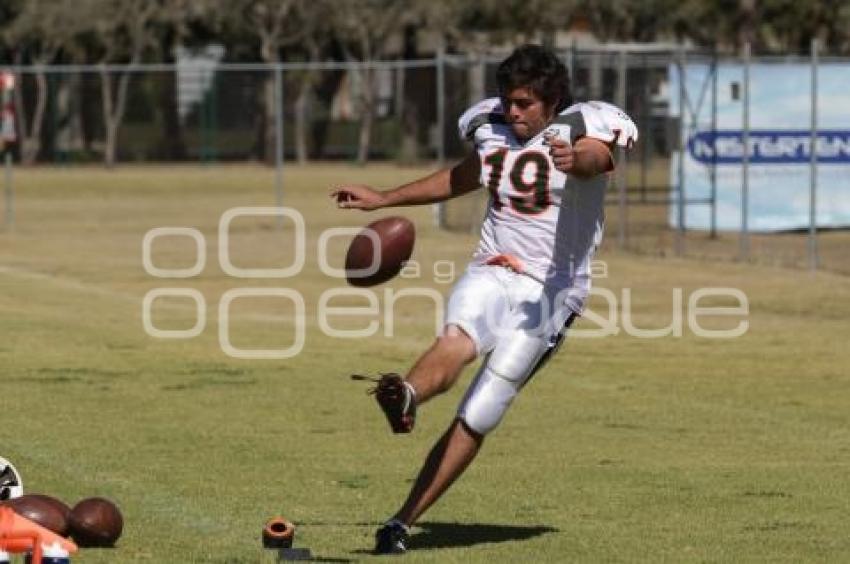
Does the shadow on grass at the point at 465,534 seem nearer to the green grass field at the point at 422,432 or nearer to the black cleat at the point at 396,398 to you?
the green grass field at the point at 422,432

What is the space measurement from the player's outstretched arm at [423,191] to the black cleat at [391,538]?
50.4 inches

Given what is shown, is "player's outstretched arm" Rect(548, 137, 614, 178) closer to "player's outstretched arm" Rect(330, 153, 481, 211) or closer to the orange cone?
"player's outstretched arm" Rect(330, 153, 481, 211)

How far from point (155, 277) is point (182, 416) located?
10.9m

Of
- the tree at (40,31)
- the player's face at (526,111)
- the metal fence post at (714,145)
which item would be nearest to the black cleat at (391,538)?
the player's face at (526,111)

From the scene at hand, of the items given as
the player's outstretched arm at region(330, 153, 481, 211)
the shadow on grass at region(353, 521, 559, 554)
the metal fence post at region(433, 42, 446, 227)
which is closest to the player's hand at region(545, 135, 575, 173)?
the player's outstretched arm at region(330, 153, 481, 211)

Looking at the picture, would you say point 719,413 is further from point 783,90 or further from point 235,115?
point 235,115

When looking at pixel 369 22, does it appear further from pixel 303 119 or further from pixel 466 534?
pixel 466 534

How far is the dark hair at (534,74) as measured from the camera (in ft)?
29.1

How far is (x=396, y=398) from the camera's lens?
8391mm

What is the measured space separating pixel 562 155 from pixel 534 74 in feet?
1.36

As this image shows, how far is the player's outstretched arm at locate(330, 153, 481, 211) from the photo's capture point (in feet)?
30.3

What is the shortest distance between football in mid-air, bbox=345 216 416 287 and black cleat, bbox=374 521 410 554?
990 mm

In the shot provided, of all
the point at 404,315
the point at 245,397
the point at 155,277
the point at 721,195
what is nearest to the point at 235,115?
the point at 721,195

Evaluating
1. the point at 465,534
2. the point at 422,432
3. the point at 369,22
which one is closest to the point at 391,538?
the point at 465,534
